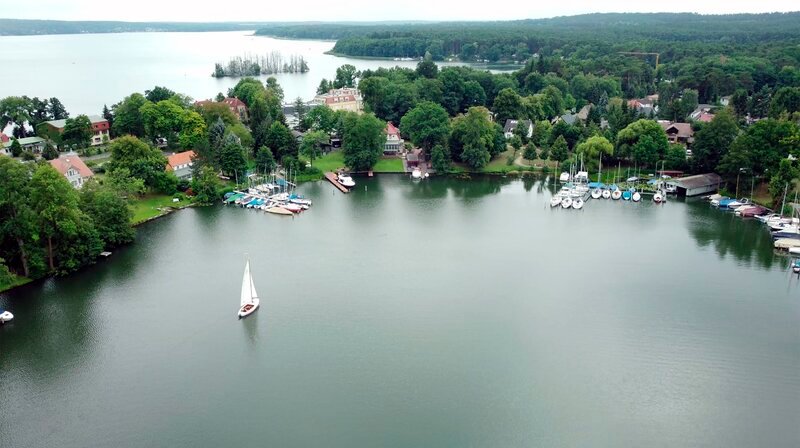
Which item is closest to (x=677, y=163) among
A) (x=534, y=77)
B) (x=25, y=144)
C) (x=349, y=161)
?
(x=349, y=161)

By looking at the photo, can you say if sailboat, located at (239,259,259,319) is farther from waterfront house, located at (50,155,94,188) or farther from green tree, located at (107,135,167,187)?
waterfront house, located at (50,155,94,188)

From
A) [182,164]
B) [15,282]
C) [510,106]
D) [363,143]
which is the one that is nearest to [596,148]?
[510,106]

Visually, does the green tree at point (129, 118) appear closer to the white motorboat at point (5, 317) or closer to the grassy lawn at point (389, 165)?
the grassy lawn at point (389, 165)

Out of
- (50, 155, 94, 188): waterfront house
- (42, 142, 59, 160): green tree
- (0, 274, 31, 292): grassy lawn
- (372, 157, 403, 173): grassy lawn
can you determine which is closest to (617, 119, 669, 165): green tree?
(372, 157, 403, 173): grassy lawn

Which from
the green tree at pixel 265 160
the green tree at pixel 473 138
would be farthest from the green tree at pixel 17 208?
the green tree at pixel 473 138

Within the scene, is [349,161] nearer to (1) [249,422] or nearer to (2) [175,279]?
(2) [175,279]

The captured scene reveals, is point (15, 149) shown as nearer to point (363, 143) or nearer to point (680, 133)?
point (363, 143)
